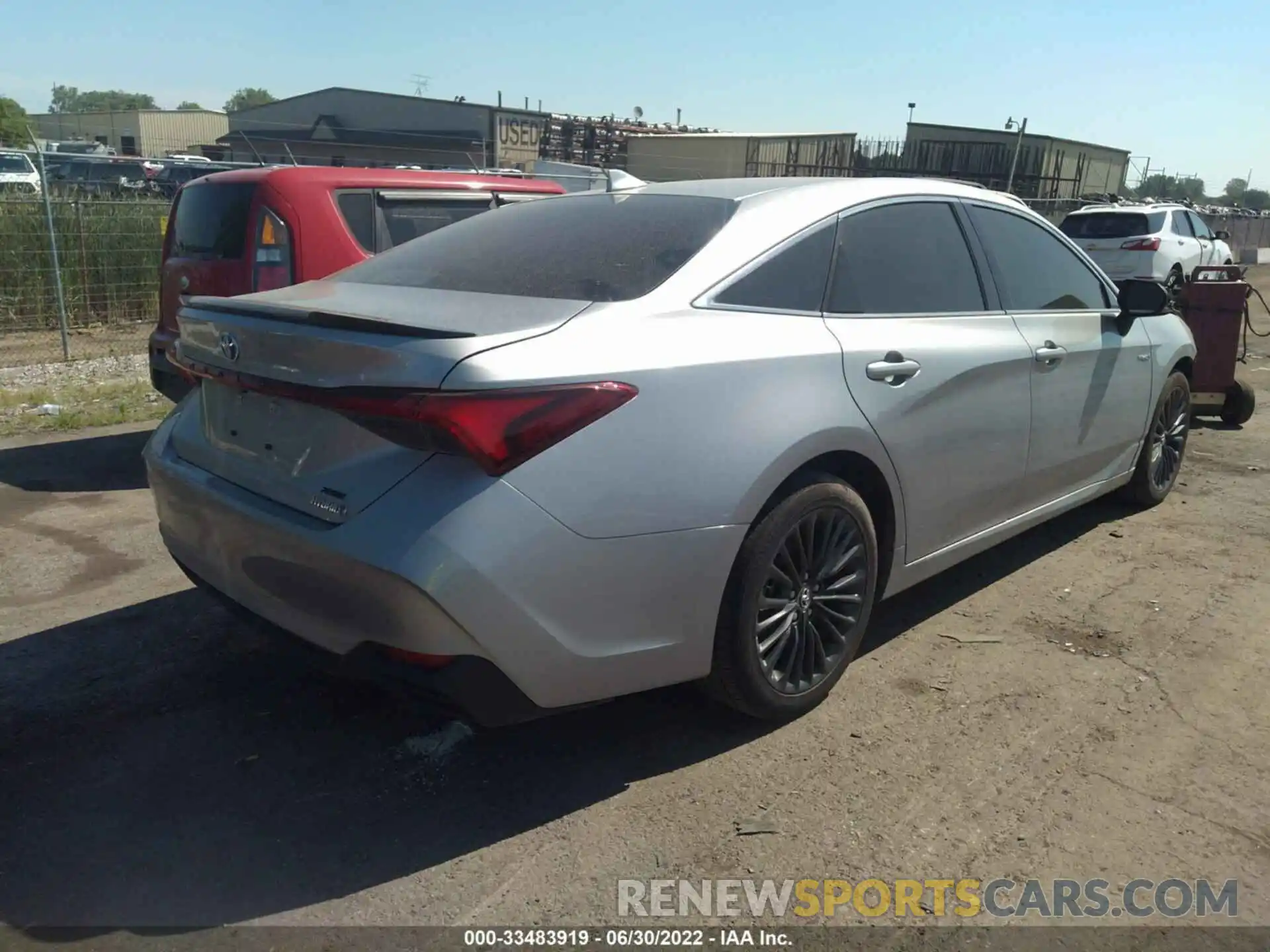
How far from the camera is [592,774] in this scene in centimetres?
303

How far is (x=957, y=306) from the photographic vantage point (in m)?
3.94

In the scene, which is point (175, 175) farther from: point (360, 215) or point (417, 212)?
point (360, 215)

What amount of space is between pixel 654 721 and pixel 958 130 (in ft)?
105

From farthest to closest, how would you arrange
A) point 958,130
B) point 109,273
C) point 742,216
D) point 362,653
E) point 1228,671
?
point 958,130 < point 109,273 < point 1228,671 < point 742,216 < point 362,653

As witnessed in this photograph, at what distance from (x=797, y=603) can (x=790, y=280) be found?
1.02m

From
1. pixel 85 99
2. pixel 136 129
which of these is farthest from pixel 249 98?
pixel 136 129

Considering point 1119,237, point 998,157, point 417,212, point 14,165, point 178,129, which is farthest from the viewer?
point 178,129

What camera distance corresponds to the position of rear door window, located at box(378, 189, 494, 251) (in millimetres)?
6410

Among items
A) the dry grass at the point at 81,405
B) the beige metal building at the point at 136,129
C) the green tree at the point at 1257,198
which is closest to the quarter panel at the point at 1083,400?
the dry grass at the point at 81,405

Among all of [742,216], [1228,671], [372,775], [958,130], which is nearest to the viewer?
[372,775]

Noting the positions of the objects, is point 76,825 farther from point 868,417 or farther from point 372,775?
point 868,417

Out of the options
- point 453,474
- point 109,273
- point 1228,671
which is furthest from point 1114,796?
point 109,273

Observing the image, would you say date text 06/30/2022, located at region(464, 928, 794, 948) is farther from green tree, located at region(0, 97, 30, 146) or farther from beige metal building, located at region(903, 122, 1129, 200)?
green tree, located at region(0, 97, 30, 146)

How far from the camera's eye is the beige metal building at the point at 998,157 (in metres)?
30.7
